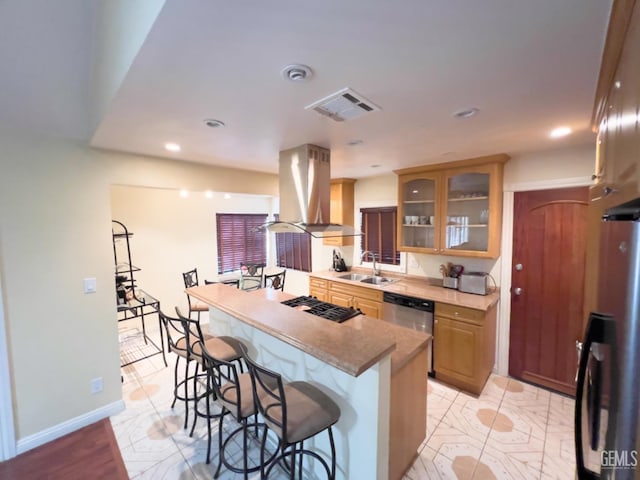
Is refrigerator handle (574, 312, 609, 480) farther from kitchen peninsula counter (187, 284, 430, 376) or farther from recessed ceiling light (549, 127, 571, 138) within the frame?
recessed ceiling light (549, 127, 571, 138)

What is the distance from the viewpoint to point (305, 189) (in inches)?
93.8

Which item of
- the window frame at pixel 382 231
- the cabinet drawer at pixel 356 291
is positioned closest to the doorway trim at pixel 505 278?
the window frame at pixel 382 231

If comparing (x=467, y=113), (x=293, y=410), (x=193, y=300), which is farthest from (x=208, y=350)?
(x=193, y=300)

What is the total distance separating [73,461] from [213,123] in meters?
2.73

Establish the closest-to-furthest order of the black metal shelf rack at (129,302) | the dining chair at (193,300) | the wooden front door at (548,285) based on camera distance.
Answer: the wooden front door at (548,285), the black metal shelf rack at (129,302), the dining chair at (193,300)

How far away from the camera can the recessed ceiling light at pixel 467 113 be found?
164cm

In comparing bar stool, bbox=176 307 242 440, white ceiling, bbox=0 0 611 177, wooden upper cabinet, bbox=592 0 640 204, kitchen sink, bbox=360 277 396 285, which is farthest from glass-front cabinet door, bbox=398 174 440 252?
bar stool, bbox=176 307 242 440

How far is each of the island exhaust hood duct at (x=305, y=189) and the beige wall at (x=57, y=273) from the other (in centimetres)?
150

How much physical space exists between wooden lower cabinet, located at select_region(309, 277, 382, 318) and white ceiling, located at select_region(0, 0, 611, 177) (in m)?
1.92

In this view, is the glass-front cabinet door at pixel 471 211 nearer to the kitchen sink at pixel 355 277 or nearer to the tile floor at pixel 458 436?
the kitchen sink at pixel 355 277

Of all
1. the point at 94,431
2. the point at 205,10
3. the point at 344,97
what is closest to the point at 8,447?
the point at 94,431

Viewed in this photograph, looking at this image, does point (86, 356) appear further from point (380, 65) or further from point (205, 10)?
point (380, 65)

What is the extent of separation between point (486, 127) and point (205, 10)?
1.91 m

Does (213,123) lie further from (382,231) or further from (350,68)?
(382,231)
